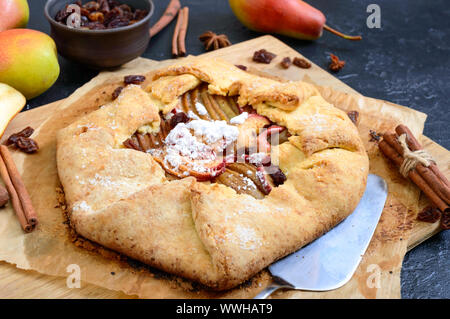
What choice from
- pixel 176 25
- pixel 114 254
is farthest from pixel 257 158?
pixel 176 25

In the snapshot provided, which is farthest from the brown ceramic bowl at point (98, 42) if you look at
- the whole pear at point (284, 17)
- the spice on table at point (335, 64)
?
the spice on table at point (335, 64)

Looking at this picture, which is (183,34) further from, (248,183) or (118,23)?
(248,183)

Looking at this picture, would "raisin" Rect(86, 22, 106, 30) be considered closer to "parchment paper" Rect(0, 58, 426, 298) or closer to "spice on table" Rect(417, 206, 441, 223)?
"parchment paper" Rect(0, 58, 426, 298)

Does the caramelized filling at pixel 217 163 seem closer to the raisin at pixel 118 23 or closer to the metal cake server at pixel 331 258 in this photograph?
the metal cake server at pixel 331 258

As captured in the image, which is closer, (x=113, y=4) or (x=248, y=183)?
(x=248, y=183)

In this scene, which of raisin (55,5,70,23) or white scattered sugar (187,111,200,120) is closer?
white scattered sugar (187,111,200,120)

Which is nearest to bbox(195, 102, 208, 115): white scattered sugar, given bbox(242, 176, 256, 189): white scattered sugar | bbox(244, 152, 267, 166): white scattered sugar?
bbox(244, 152, 267, 166): white scattered sugar
